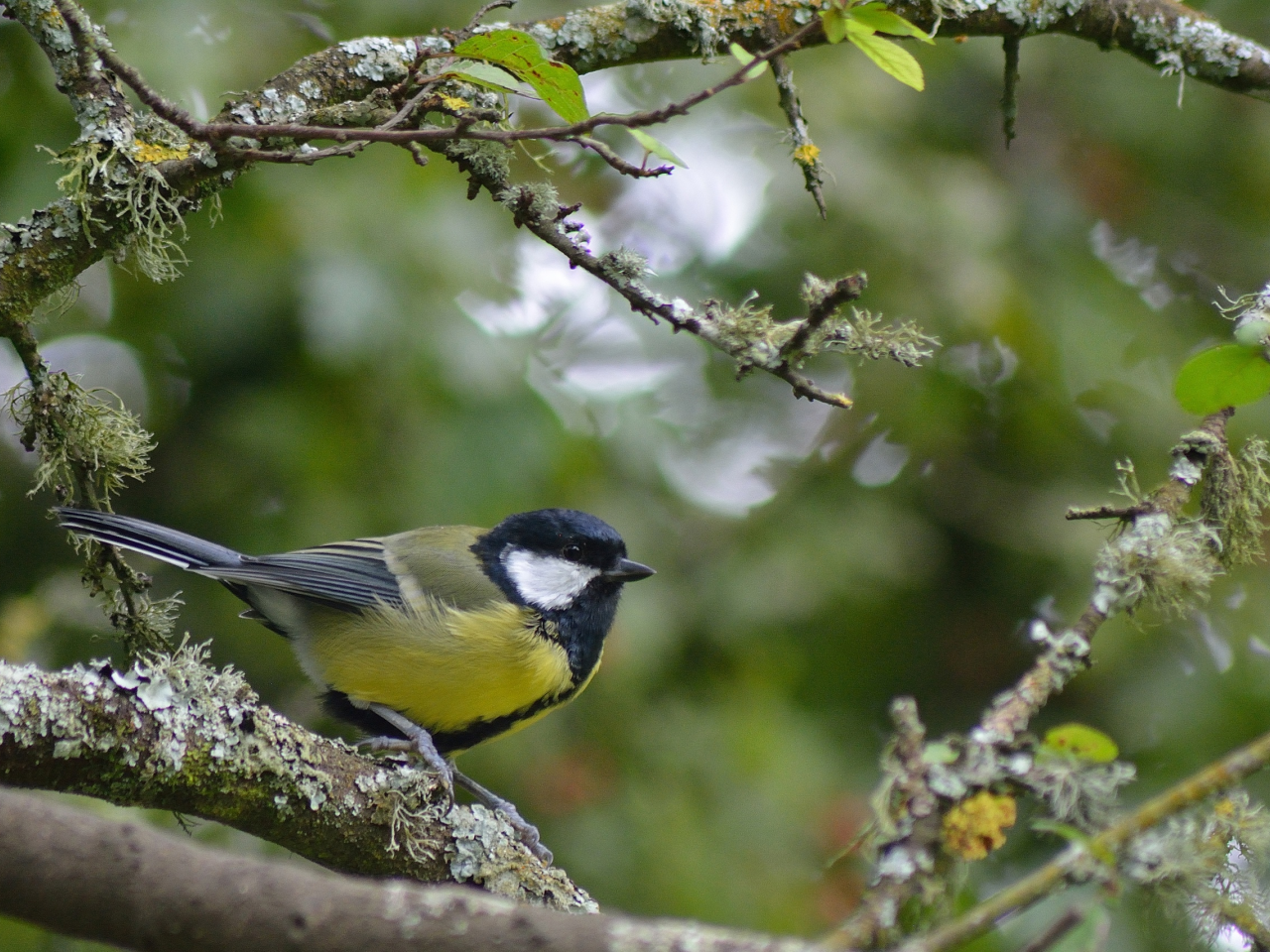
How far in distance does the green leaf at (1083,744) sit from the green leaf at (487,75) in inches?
46.9

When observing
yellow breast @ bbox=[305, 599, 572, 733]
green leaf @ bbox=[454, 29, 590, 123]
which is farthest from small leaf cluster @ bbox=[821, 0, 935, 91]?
yellow breast @ bbox=[305, 599, 572, 733]

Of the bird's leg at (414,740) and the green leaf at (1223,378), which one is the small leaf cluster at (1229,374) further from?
the bird's leg at (414,740)

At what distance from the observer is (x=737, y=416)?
4906 millimetres

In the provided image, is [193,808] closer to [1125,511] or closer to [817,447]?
[1125,511]

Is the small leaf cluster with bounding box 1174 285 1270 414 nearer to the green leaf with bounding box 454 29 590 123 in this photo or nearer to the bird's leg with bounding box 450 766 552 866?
the green leaf with bounding box 454 29 590 123

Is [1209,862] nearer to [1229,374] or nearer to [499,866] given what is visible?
[1229,374]

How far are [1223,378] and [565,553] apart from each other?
76.2 inches

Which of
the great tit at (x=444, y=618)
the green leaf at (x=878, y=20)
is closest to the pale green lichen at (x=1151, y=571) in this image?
the green leaf at (x=878, y=20)

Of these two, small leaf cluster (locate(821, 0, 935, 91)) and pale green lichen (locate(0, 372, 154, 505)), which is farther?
pale green lichen (locate(0, 372, 154, 505))

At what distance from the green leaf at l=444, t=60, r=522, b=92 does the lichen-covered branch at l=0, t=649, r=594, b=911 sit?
40.0 inches

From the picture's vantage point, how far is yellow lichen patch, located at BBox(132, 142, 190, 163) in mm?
1885

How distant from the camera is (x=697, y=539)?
459 cm

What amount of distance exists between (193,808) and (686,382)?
322cm

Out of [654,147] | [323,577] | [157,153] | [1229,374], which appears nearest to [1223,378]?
[1229,374]
